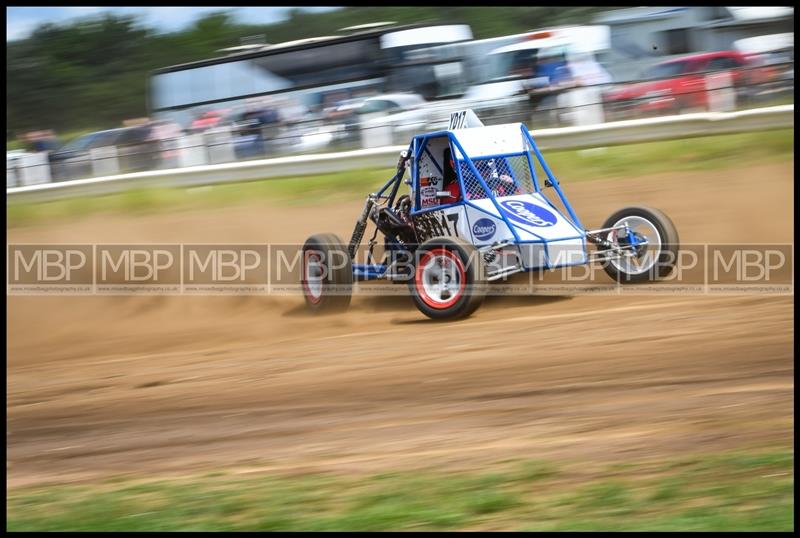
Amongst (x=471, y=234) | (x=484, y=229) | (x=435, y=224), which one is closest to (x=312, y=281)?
(x=435, y=224)

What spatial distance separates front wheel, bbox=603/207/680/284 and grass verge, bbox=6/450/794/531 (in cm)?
413

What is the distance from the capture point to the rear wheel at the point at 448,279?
7.71m

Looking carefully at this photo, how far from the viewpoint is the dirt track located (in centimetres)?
500

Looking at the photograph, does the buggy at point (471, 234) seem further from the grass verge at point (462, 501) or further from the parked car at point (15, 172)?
the parked car at point (15, 172)

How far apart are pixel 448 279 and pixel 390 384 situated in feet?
6.39

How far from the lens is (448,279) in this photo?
26.2ft

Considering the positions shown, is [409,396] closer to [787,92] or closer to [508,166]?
[508,166]

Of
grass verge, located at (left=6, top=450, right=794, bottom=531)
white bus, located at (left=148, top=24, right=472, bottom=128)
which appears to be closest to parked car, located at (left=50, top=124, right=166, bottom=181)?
white bus, located at (left=148, top=24, right=472, bottom=128)

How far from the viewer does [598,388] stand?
569 cm

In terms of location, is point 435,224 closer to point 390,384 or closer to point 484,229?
point 484,229

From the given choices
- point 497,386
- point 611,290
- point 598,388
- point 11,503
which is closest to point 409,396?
point 497,386

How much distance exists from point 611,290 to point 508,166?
4.68ft

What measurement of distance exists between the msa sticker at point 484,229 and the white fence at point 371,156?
6194 mm

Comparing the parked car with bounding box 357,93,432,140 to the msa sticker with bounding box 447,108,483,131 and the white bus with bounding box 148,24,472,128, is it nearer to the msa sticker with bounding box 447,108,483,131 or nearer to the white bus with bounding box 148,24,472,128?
the white bus with bounding box 148,24,472,128
